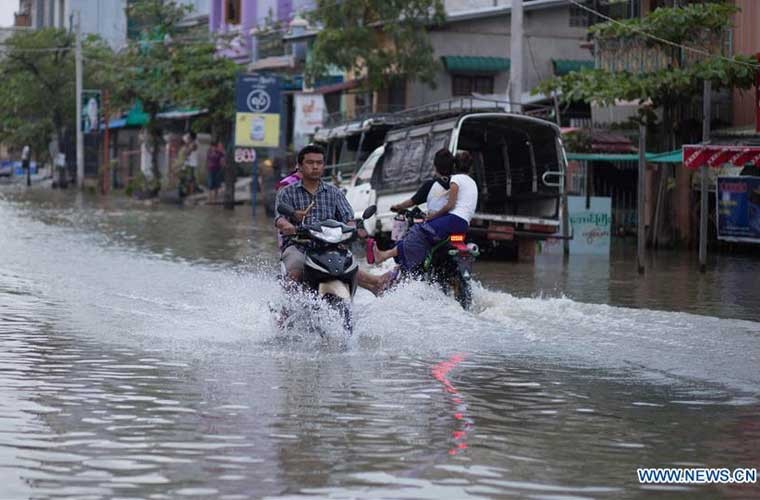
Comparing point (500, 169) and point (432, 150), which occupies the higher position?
point (432, 150)

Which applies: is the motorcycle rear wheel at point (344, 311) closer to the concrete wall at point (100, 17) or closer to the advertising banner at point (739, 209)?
the advertising banner at point (739, 209)

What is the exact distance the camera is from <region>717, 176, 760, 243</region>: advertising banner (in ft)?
82.6

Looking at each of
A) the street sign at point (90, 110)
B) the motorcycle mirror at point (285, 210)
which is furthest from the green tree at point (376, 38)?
the motorcycle mirror at point (285, 210)

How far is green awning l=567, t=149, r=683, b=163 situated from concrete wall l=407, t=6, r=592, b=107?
41.6 feet

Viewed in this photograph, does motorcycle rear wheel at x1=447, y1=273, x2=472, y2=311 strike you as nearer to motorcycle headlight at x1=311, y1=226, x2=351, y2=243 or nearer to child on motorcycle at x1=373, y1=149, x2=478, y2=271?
child on motorcycle at x1=373, y1=149, x2=478, y2=271

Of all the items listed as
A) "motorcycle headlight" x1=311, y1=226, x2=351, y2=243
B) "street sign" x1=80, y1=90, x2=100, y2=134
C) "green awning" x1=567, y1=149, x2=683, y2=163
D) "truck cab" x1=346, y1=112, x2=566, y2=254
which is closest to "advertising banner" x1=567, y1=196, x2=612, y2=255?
"truck cab" x1=346, y1=112, x2=566, y2=254

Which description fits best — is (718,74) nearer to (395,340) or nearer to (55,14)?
(395,340)

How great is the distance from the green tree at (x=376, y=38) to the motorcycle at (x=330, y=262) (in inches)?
1135

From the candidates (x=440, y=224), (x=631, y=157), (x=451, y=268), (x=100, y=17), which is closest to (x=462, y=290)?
(x=451, y=268)

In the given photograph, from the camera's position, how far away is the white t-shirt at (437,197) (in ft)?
46.4

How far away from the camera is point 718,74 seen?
23734mm

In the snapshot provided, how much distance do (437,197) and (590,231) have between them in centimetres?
1131

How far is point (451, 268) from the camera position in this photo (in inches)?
557

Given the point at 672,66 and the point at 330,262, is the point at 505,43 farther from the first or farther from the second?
the point at 330,262
